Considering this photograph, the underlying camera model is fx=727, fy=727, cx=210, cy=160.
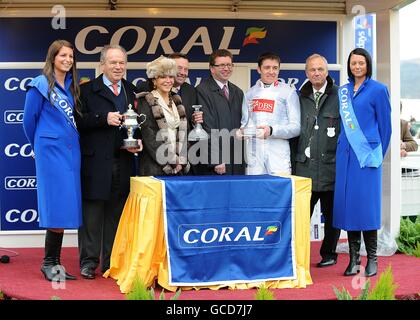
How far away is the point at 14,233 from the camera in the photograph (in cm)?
729

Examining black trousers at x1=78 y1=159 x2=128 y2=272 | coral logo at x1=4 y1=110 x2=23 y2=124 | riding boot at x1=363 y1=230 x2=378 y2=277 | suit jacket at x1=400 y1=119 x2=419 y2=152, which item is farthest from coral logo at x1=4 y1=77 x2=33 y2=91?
suit jacket at x1=400 y1=119 x2=419 y2=152

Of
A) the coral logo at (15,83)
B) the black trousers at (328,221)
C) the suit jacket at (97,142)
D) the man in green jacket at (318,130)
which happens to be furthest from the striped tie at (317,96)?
the coral logo at (15,83)

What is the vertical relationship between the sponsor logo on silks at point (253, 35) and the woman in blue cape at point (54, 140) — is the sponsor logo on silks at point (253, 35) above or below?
above

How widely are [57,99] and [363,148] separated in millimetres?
2326

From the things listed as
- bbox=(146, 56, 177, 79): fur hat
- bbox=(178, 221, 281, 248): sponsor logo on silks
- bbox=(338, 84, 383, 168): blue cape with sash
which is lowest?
bbox=(178, 221, 281, 248): sponsor logo on silks

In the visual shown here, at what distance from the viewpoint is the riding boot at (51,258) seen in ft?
18.2

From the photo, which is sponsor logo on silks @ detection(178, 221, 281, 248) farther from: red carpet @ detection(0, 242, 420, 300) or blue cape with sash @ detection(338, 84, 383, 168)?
blue cape with sash @ detection(338, 84, 383, 168)

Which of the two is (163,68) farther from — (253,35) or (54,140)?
(253,35)

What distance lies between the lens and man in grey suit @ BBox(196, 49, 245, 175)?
589 centimetres

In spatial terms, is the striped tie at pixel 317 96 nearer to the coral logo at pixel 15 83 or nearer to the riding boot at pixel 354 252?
the riding boot at pixel 354 252

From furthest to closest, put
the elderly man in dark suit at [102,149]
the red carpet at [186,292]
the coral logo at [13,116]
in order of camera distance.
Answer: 1. the coral logo at [13,116]
2. the elderly man in dark suit at [102,149]
3. the red carpet at [186,292]
